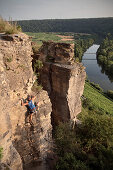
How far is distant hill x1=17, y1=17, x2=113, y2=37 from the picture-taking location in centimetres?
9131

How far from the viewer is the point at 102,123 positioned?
850cm

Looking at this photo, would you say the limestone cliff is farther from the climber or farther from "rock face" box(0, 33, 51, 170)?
the climber

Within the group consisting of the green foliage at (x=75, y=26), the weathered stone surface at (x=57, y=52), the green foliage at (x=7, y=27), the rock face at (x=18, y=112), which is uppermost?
the green foliage at (x=75, y=26)

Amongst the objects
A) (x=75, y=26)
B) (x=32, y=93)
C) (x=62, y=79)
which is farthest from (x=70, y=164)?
(x=75, y=26)

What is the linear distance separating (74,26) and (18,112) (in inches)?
4608

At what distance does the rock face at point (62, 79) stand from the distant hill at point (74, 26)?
87.9 meters

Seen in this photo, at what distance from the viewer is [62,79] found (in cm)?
822

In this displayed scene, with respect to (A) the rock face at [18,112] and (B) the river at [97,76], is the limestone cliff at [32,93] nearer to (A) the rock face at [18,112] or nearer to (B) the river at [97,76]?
(A) the rock face at [18,112]

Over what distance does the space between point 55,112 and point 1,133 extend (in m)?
5.61

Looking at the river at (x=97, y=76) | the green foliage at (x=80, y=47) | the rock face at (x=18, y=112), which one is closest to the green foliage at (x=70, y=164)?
the rock face at (x=18, y=112)

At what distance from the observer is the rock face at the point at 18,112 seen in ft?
15.3

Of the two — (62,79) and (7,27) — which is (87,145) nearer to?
(62,79)

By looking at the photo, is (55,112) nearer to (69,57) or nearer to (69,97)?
(69,97)

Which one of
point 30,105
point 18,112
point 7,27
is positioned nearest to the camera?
point 18,112
